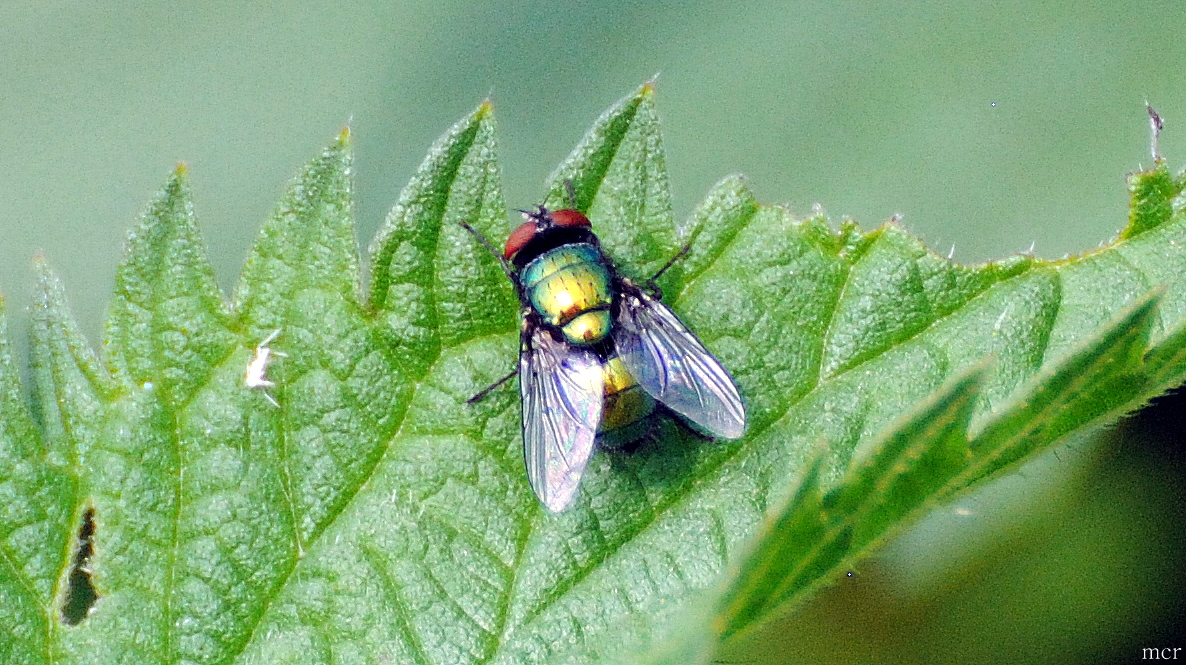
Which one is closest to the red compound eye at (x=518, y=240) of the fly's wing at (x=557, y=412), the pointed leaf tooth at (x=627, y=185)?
the pointed leaf tooth at (x=627, y=185)

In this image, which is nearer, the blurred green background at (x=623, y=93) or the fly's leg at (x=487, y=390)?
the fly's leg at (x=487, y=390)

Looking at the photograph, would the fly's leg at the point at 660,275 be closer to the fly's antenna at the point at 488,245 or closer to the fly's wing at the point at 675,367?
the fly's wing at the point at 675,367

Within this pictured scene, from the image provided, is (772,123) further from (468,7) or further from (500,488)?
(500,488)

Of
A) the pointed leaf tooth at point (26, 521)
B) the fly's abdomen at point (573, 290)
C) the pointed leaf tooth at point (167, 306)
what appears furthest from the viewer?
the fly's abdomen at point (573, 290)

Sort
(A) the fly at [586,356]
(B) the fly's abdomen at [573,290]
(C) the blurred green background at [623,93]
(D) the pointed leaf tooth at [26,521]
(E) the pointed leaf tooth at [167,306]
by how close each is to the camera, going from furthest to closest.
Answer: (C) the blurred green background at [623,93], (B) the fly's abdomen at [573,290], (A) the fly at [586,356], (E) the pointed leaf tooth at [167,306], (D) the pointed leaf tooth at [26,521]

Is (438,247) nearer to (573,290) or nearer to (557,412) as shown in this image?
(573,290)

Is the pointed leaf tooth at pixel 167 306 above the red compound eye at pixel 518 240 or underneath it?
above

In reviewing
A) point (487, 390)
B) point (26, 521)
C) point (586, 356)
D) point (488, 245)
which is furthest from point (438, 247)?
point (26, 521)

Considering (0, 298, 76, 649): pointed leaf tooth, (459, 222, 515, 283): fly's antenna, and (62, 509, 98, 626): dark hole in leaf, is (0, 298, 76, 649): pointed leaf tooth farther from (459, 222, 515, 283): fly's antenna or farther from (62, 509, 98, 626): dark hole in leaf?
(459, 222, 515, 283): fly's antenna
